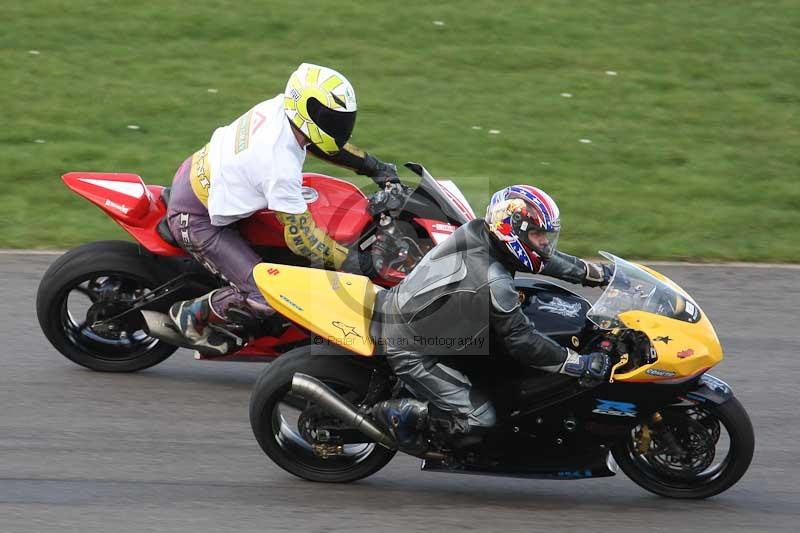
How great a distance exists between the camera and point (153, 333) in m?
6.93

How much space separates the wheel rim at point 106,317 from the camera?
23.4 feet

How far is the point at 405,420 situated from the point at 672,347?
1.31m

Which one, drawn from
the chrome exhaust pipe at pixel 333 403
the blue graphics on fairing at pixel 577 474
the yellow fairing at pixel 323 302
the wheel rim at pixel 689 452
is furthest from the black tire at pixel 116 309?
the wheel rim at pixel 689 452

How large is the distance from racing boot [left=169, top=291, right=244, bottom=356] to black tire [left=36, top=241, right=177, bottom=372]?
346 millimetres

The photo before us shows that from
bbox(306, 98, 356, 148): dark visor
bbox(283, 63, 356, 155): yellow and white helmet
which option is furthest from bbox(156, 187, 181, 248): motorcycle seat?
bbox(306, 98, 356, 148): dark visor

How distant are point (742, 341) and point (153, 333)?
13.1 feet

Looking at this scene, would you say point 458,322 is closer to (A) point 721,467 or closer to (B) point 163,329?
(A) point 721,467

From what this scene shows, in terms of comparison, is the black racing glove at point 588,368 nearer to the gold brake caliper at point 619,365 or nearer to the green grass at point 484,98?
the gold brake caliper at point 619,365

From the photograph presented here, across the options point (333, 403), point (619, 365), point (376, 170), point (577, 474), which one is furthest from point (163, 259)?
point (619, 365)

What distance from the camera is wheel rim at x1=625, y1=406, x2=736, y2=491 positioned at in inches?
220

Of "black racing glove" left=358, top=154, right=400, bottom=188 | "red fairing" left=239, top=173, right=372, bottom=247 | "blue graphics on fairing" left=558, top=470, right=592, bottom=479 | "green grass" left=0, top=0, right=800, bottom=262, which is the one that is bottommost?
"green grass" left=0, top=0, right=800, bottom=262

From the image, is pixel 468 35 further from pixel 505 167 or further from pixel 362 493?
pixel 362 493

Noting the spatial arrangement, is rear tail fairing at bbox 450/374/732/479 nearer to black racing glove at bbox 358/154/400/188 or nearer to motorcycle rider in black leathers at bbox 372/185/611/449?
motorcycle rider in black leathers at bbox 372/185/611/449

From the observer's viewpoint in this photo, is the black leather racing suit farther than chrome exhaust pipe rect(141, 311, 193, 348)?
No
